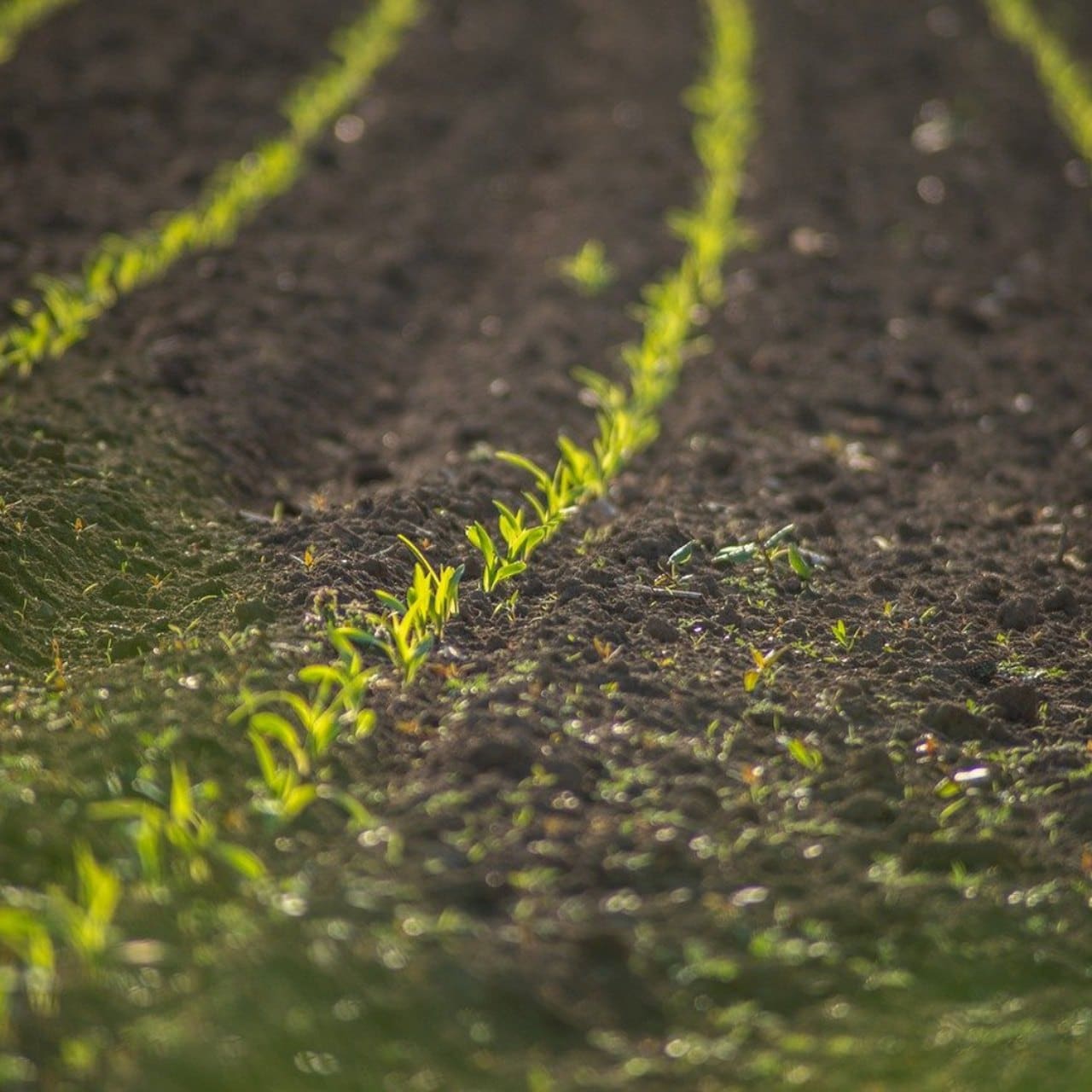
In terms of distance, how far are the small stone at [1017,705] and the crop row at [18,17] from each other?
7.21m

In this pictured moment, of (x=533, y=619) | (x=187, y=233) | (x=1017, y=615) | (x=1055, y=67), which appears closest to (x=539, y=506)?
(x=533, y=619)

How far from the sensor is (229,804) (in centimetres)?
239

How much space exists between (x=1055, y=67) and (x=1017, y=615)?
7552mm

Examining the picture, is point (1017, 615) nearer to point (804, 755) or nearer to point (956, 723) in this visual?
point (956, 723)

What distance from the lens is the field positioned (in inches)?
82.5

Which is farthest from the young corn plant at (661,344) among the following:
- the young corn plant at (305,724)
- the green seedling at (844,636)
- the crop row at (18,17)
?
the crop row at (18,17)

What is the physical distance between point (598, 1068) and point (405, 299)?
4192 mm

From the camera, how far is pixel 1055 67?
959 centimetres

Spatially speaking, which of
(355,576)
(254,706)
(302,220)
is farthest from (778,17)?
(254,706)

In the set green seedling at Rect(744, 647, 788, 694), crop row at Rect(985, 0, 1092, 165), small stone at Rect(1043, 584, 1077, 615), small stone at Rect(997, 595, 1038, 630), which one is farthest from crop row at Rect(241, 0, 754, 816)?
crop row at Rect(985, 0, 1092, 165)

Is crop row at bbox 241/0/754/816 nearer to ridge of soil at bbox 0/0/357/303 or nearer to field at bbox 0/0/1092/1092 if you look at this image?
field at bbox 0/0/1092/1092

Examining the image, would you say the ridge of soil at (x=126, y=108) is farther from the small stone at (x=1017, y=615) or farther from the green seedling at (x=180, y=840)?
the small stone at (x=1017, y=615)

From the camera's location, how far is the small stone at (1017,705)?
301 centimetres

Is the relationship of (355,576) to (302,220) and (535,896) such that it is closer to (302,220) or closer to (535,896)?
(535,896)
